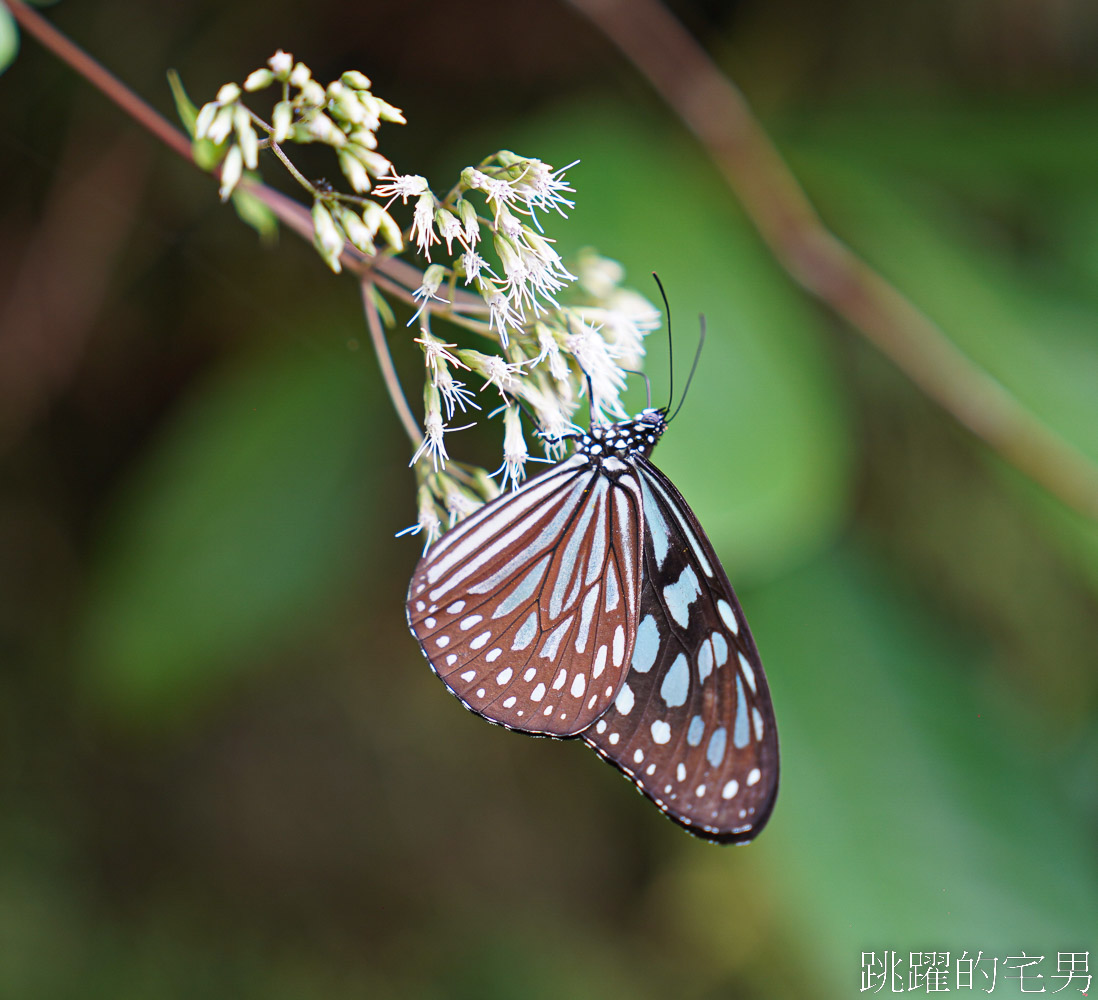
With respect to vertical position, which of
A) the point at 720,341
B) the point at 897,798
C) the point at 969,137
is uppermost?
the point at 969,137

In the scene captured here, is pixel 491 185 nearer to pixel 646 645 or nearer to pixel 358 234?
pixel 358 234

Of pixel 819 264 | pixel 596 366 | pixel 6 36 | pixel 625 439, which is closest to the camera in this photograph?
pixel 6 36

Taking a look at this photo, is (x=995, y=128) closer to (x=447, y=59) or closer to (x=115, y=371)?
(x=447, y=59)

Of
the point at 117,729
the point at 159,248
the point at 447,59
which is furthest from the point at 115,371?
the point at 447,59

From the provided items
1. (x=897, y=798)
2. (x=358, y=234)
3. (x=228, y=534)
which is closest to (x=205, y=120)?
(x=358, y=234)

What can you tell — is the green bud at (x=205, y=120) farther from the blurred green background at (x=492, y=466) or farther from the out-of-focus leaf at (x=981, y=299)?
the out-of-focus leaf at (x=981, y=299)

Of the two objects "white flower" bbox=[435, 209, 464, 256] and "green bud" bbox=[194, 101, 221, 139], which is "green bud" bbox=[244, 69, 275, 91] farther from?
"white flower" bbox=[435, 209, 464, 256]

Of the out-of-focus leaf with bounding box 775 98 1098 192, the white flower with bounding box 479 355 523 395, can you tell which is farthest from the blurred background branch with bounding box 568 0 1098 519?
the white flower with bounding box 479 355 523 395
